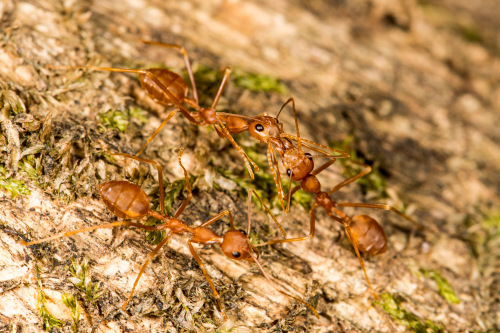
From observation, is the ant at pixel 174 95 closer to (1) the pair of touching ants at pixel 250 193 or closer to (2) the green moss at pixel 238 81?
(1) the pair of touching ants at pixel 250 193

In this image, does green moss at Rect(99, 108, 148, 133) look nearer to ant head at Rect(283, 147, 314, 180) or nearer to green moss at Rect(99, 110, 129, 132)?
green moss at Rect(99, 110, 129, 132)

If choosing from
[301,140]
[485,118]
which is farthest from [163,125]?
[485,118]

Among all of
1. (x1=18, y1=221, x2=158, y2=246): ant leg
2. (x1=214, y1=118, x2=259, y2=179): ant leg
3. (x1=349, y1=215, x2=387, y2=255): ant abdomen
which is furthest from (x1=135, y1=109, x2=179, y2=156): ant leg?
(x1=349, y1=215, x2=387, y2=255): ant abdomen

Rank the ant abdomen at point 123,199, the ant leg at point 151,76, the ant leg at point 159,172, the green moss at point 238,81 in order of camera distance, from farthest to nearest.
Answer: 1. the green moss at point 238,81
2. the ant leg at point 151,76
3. the ant leg at point 159,172
4. the ant abdomen at point 123,199

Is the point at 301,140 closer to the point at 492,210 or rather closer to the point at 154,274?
the point at 154,274

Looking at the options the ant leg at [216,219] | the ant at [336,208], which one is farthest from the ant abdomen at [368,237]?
the ant leg at [216,219]

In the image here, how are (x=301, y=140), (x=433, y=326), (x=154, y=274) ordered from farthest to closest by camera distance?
(x=301, y=140) < (x=433, y=326) < (x=154, y=274)

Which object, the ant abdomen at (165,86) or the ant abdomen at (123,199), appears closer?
the ant abdomen at (123,199)
